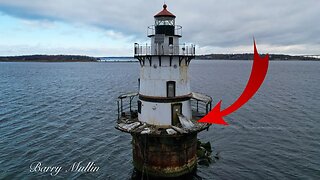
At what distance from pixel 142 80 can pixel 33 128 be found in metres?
19.2

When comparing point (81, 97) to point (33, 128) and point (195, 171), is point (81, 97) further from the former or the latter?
point (195, 171)

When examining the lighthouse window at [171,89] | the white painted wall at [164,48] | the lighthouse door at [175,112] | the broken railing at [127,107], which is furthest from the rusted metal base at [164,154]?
the white painted wall at [164,48]

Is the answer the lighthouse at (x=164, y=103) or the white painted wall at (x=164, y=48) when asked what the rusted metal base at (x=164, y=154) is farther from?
the white painted wall at (x=164, y=48)

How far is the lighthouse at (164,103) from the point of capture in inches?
746

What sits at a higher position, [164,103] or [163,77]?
[163,77]

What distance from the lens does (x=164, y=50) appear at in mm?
19031

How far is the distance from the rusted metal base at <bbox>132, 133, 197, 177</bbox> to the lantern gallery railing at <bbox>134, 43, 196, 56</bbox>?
18.3 feet

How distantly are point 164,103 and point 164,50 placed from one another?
3.62 meters

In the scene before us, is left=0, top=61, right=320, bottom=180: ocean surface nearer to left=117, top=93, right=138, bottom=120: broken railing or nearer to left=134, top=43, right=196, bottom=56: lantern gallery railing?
left=117, top=93, right=138, bottom=120: broken railing

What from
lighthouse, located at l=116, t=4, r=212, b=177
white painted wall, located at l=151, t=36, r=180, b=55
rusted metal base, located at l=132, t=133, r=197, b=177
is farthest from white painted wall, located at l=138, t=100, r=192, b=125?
white painted wall, located at l=151, t=36, r=180, b=55

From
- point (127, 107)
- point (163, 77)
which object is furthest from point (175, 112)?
point (127, 107)

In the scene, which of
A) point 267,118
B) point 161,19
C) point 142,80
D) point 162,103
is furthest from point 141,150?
point 267,118

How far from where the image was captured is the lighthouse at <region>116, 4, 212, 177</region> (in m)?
18.9

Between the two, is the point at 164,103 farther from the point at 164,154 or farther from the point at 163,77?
the point at 164,154
